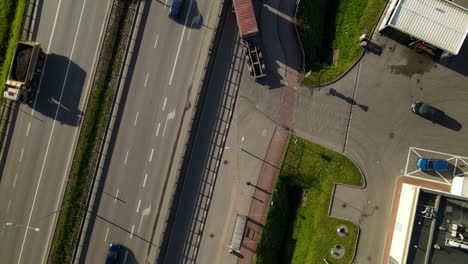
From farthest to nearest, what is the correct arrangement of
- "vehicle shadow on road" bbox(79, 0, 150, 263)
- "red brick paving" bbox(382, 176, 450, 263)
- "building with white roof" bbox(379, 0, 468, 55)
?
1. "vehicle shadow on road" bbox(79, 0, 150, 263)
2. "red brick paving" bbox(382, 176, 450, 263)
3. "building with white roof" bbox(379, 0, 468, 55)

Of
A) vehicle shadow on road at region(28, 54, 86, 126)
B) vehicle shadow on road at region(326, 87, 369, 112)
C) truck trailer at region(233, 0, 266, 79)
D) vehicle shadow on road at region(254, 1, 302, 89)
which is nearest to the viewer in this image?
truck trailer at region(233, 0, 266, 79)

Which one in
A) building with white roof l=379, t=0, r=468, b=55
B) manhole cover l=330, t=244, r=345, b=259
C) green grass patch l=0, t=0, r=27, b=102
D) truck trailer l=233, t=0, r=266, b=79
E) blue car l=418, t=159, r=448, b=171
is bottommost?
manhole cover l=330, t=244, r=345, b=259

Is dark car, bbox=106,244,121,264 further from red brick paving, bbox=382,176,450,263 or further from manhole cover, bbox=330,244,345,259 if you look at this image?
red brick paving, bbox=382,176,450,263

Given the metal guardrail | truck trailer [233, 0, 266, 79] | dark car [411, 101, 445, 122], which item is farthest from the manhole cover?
truck trailer [233, 0, 266, 79]

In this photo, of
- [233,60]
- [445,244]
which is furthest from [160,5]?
[445,244]

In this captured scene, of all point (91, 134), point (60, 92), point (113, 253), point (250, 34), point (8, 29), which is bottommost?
point (113, 253)

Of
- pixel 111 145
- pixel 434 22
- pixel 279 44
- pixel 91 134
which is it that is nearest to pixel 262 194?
pixel 279 44

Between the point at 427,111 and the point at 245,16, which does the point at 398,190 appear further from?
the point at 245,16
